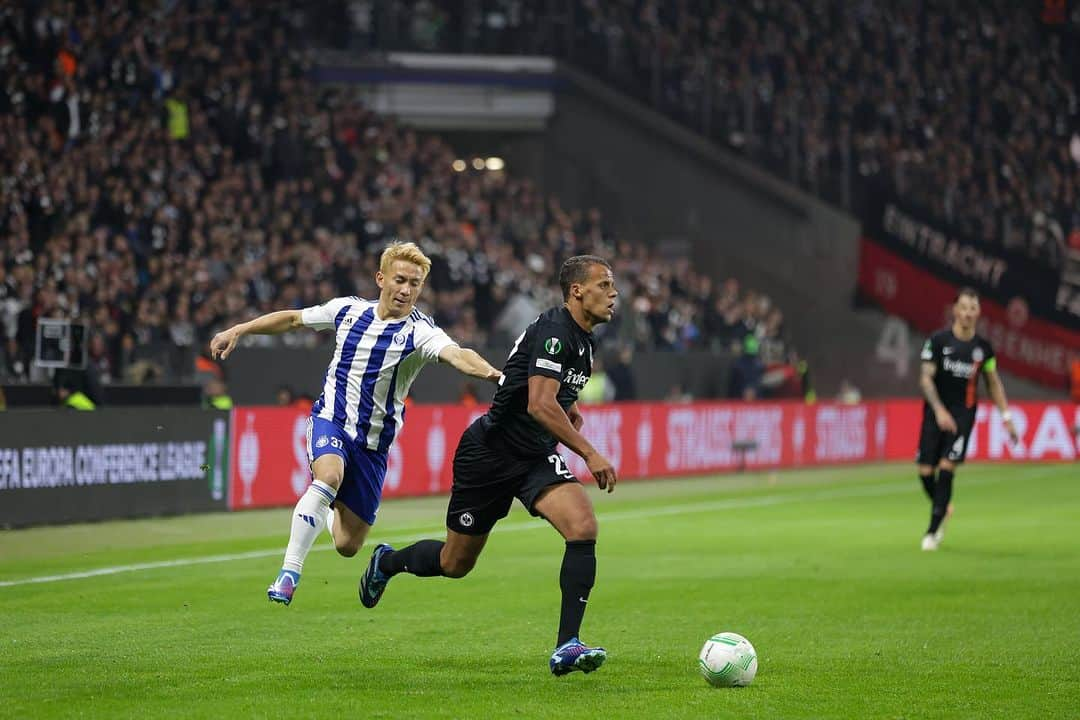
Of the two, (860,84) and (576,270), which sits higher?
(860,84)

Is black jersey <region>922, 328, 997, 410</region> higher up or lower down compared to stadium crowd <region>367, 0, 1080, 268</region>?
lower down

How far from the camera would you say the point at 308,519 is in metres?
10.1

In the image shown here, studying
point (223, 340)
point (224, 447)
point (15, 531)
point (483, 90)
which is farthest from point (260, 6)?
point (223, 340)

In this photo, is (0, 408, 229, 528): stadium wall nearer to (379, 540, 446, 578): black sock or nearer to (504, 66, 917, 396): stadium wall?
A: (379, 540, 446, 578): black sock

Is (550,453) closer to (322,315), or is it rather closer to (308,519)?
(308,519)

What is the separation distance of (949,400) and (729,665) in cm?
921

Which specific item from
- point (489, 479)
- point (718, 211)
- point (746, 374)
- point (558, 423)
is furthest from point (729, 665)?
point (718, 211)

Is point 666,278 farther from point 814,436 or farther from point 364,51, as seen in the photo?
point 364,51

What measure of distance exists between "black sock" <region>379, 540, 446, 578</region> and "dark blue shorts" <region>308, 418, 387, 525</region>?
46 cm

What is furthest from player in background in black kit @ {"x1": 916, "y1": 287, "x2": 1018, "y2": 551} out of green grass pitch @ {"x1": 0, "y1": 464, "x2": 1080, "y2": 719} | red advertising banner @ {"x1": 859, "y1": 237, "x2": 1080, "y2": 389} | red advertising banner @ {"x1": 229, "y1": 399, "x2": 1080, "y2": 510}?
red advertising banner @ {"x1": 859, "y1": 237, "x2": 1080, "y2": 389}

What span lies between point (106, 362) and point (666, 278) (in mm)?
15172

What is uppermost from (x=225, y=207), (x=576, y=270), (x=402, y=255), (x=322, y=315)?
(x=225, y=207)

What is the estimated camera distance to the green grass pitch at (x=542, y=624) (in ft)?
27.5

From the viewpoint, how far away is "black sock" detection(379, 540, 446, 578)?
32.4ft
